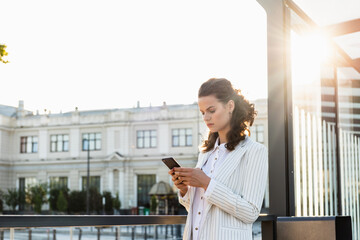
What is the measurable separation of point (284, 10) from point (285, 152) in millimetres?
785

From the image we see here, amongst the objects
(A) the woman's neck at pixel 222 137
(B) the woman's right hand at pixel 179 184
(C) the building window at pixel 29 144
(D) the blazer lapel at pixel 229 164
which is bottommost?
(B) the woman's right hand at pixel 179 184

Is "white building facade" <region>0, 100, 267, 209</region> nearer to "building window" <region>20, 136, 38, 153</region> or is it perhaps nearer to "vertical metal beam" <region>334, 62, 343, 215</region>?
"building window" <region>20, 136, 38, 153</region>

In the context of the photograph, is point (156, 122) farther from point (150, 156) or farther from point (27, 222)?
point (27, 222)

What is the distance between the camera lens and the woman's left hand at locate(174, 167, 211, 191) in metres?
1.62

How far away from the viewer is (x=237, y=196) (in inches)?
64.1

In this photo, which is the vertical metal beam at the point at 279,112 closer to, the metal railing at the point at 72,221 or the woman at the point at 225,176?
the metal railing at the point at 72,221

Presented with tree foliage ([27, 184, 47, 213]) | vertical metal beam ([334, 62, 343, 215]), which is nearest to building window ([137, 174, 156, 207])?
tree foliage ([27, 184, 47, 213])

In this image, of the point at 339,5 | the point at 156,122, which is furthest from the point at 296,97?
the point at 156,122

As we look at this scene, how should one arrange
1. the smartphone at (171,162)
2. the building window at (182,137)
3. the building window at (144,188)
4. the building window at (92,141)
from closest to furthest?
1. the smartphone at (171,162)
2. the building window at (182,137)
3. the building window at (144,188)
4. the building window at (92,141)

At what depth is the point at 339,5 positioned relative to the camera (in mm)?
3840

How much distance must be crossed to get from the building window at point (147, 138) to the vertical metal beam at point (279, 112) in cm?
3411

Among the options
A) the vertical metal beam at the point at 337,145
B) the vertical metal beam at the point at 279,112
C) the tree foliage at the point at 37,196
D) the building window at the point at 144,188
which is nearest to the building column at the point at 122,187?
the building window at the point at 144,188

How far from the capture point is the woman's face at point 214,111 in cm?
171

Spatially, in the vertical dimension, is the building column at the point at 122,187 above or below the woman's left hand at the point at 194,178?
below
